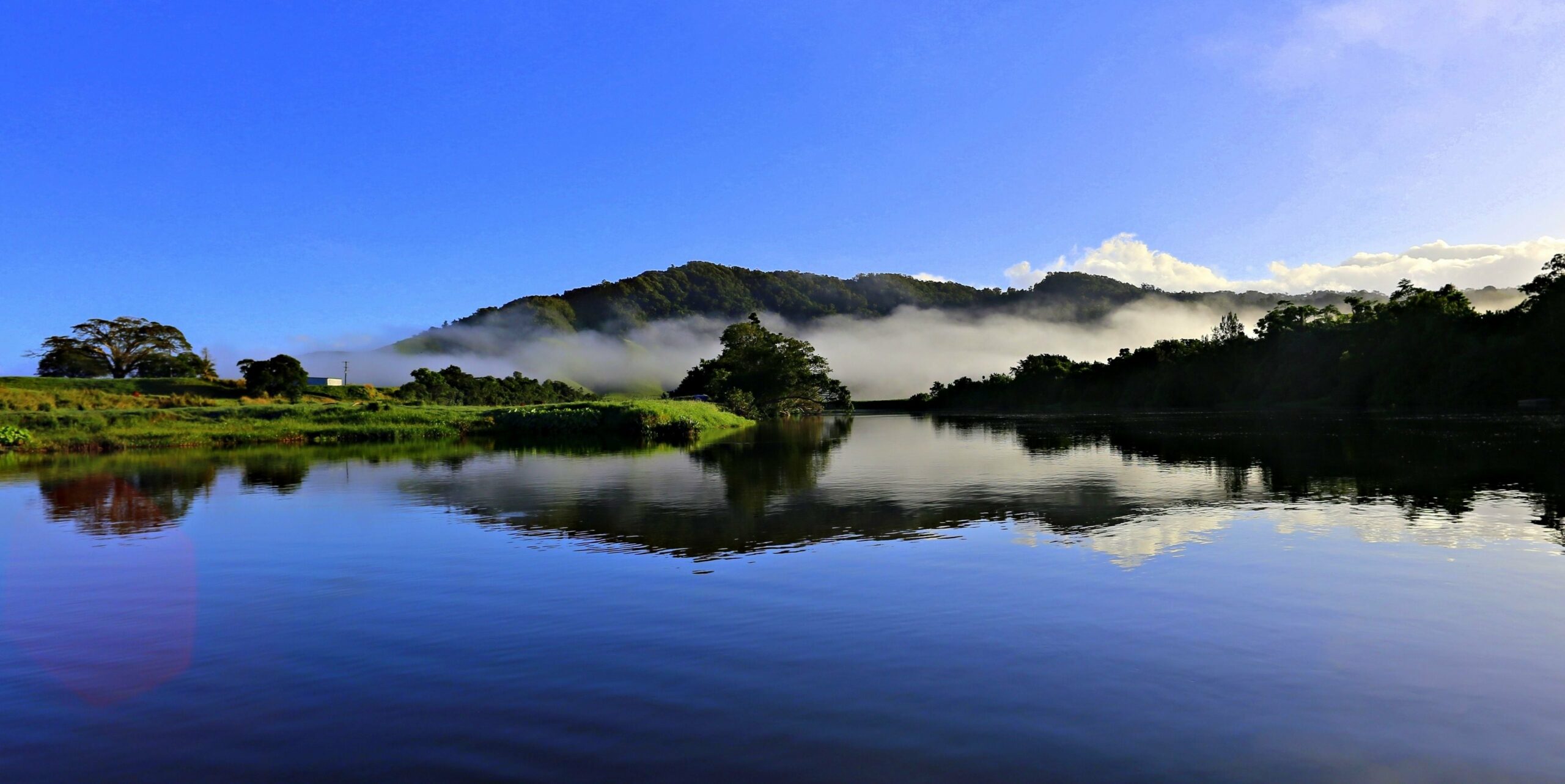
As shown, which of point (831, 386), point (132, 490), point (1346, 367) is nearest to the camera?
point (132, 490)

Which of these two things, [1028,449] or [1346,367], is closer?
[1028,449]

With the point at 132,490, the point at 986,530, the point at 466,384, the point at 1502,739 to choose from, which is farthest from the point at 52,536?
the point at 466,384

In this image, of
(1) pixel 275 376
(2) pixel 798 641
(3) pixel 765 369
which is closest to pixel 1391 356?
(3) pixel 765 369

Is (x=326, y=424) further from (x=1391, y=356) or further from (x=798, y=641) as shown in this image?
(x=1391, y=356)

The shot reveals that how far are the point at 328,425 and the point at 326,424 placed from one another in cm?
56

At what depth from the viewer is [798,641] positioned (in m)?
10.1

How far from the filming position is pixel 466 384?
123 meters

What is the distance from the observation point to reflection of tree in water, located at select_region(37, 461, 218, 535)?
21500 millimetres

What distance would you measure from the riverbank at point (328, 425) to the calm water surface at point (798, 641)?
39.9 meters

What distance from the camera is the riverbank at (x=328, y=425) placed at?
5481 cm

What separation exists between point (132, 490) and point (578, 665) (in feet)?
94.8

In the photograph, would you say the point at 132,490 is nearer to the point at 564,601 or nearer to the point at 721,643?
the point at 564,601

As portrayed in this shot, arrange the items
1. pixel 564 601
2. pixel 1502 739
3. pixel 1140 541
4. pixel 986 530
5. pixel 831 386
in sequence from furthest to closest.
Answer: pixel 831 386 → pixel 986 530 → pixel 1140 541 → pixel 564 601 → pixel 1502 739

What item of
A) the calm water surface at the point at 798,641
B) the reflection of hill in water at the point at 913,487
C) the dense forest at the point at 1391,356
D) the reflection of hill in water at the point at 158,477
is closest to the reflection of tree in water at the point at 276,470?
the reflection of hill in water at the point at 158,477
